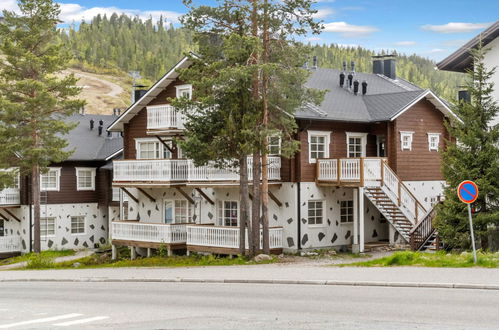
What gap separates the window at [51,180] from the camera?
46431mm

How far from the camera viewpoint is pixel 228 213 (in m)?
34.7

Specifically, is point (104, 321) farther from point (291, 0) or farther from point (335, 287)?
point (291, 0)

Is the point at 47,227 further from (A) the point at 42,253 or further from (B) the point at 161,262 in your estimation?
(B) the point at 161,262

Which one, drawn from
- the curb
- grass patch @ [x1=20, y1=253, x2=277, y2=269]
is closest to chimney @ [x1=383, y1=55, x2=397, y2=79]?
grass patch @ [x1=20, y1=253, x2=277, y2=269]

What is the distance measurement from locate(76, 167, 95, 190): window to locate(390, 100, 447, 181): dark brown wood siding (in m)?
21.7

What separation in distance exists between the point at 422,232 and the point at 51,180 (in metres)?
25.9

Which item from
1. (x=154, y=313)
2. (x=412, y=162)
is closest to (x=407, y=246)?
(x=412, y=162)

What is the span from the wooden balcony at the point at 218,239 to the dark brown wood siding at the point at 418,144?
6.66 meters

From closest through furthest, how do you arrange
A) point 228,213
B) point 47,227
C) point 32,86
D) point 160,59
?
point 228,213
point 32,86
point 47,227
point 160,59

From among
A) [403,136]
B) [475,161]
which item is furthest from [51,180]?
[475,161]

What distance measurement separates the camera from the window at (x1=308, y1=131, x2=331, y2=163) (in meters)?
33.0

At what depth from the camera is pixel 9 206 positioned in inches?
1786

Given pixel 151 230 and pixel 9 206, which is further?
pixel 9 206

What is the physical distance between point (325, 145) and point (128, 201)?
42.2ft
